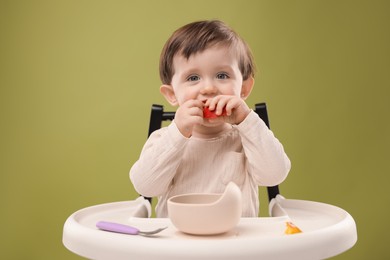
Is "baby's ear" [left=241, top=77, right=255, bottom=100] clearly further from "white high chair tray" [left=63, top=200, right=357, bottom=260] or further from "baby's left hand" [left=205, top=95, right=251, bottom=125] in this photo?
"white high chair tray" [left=63, top=200, right=357, bottom=260]

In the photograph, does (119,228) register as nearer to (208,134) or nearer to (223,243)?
(223,243)

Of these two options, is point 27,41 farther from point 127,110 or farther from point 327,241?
point 327,241

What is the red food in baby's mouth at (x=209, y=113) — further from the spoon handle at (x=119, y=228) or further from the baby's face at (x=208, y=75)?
the spoon handle at (x=119, y=228)

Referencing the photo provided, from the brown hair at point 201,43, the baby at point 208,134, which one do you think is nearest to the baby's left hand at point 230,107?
the baby at point 208,134

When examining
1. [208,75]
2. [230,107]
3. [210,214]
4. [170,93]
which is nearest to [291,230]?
[210,214]

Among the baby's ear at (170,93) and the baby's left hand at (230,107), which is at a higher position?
the baby's ear at (170,93)

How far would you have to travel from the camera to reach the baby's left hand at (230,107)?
865 mm

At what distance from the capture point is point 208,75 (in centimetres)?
93

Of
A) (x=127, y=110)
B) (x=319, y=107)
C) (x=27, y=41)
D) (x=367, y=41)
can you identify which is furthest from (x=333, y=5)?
(x=27, y=41)

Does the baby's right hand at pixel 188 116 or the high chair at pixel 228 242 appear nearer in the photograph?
the high chair at pixel 228 242

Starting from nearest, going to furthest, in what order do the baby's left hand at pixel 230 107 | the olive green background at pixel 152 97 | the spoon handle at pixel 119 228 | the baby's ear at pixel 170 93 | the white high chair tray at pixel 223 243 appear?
the white high chair tray at pixel 223 243
the spoon handle at pixel 119 228
the baby's left hand at pixel 230 107
the baby's ear at pixel 170 93
the olive green background at pixel 152 97

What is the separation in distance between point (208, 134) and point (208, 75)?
6.6 inches

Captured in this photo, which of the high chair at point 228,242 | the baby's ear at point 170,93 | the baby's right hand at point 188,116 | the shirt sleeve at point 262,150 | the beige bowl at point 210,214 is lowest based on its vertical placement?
the high chair at point 228,242

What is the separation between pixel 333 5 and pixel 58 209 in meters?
1.39
